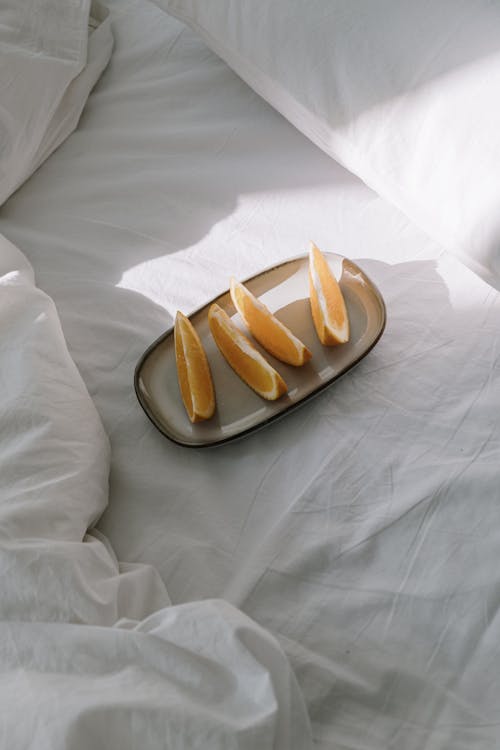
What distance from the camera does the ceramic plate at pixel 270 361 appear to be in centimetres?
82

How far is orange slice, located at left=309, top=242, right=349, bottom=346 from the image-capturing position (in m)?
0.85

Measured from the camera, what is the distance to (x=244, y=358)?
85 cm

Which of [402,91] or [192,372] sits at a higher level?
[402,91]

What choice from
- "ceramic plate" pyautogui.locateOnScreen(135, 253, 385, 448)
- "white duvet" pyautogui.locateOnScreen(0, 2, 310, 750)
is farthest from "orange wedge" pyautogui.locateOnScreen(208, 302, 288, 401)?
"white duvet" pyautogui.locateOnScreen(0, 2, 310, 750)

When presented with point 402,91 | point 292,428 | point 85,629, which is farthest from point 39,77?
point 85,629

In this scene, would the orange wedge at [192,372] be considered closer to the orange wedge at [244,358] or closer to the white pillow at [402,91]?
the orange wedge at [244,358]

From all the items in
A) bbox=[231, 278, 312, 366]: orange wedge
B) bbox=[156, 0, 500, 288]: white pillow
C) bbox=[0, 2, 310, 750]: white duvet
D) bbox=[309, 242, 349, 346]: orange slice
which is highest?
bbox=[156, 0, 500, 288]: white pillow

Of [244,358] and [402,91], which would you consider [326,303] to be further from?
[402,91]

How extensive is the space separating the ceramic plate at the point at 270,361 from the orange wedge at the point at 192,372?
0.04 ft

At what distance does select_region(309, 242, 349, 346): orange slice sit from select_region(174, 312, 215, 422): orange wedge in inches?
4.7

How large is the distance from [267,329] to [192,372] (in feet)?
0.28

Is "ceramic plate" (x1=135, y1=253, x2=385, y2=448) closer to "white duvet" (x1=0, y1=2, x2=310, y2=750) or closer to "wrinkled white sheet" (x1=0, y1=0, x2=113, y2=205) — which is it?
"white duvet" (x1=0, y1=2, x2=310, y2=750)

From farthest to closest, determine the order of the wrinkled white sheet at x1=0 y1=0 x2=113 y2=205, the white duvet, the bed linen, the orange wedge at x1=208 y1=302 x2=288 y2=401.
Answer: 1. the wrinkled white sheet at x1=0 y1=0 x2=113 y2=205
2. the orange wedge at x1=208 y1=302 x2=288 y2=401
3. the bed linen
4. the white duvet

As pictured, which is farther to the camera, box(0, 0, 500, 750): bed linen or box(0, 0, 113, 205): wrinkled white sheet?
box(0, 0, 113, 205): wrinkled white sheet
